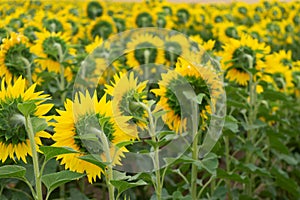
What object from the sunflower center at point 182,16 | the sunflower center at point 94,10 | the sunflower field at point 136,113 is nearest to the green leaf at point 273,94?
the sunflower field at point 136,113

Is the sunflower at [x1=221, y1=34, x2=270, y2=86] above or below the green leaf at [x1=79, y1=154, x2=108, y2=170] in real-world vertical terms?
below

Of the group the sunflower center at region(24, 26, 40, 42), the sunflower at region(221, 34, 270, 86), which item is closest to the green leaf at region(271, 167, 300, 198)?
the sunflower at region(221, 34, 270, 86)

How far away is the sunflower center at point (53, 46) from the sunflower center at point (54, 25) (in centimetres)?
98

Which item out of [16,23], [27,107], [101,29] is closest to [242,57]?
[27,107]

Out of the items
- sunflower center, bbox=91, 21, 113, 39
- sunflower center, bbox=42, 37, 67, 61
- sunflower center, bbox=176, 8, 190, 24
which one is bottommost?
sunflower center, bbox=176, 8, 190, 24

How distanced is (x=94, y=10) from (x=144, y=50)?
2.08 metres

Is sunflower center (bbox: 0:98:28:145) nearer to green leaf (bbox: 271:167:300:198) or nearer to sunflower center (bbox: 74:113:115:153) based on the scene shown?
sunflower center (bbox: 74:113:115:153)

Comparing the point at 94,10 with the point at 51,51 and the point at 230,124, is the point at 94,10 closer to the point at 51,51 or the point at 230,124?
the point at 51,51

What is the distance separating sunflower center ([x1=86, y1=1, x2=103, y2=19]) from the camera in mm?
4684

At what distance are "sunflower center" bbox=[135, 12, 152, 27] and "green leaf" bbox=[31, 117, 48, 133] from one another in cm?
318

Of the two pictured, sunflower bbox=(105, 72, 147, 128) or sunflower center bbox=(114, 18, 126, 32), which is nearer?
sunflower bbox=(105, 72, 147, 128)

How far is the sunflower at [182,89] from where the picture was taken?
1.38 m

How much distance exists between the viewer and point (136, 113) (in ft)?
3.69

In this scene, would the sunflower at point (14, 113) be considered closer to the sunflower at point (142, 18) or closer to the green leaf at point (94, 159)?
the green leaf at point (94, 159)
